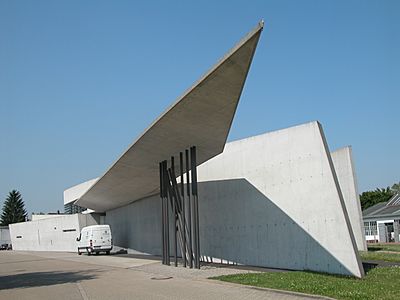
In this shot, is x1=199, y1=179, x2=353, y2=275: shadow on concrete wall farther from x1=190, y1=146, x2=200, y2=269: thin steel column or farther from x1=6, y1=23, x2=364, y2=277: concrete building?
x1=190, y1=146, x2=200, y2=269: thin steel column

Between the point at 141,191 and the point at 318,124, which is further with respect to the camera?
the point at 141,191

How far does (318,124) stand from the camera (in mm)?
17891

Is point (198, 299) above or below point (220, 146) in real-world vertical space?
below

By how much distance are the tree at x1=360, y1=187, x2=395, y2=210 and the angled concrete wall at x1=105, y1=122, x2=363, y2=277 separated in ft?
194

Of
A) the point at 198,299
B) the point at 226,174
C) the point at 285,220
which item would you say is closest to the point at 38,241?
the point at 226,174

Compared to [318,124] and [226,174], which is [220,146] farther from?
Result: [318,124]

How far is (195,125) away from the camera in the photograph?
17.9 meters

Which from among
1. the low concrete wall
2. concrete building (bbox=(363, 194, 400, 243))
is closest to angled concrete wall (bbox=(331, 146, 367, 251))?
concrete building (bbox=(363, 194, 400, 243))

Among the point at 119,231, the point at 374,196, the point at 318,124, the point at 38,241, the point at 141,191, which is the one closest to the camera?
the point at 318,124

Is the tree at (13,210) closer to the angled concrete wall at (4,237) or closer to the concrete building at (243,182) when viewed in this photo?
the angled concrete wall at (4,237)

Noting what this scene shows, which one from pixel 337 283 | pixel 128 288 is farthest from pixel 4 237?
pixel 337 283

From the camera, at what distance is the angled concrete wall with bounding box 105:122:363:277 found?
669 inches

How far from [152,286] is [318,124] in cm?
816

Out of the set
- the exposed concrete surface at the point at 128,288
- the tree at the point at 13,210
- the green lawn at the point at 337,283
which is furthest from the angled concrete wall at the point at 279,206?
the tree at the point at 13,210
